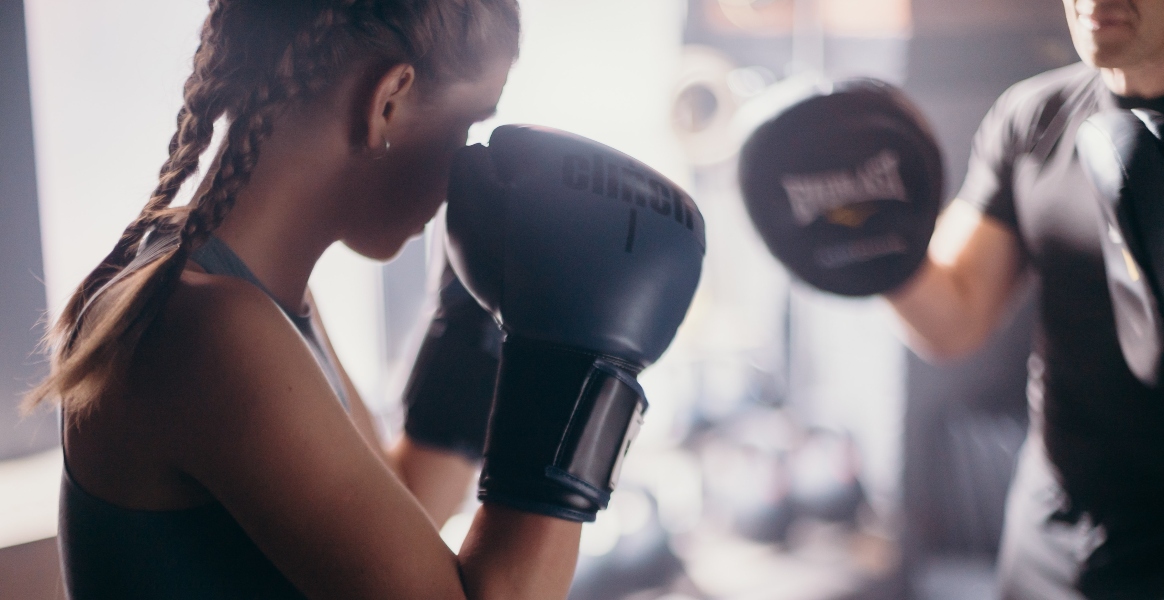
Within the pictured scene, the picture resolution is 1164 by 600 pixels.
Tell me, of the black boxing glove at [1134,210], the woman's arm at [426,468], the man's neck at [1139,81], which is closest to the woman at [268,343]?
the woman's arm at [426,468]

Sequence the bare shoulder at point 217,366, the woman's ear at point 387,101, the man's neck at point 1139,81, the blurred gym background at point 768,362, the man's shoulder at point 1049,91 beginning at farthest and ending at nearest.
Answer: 1. the blurred gym background at point 768,362
2. the man's shoulder at point 1049,91
3. the man's neck at point 1139,81
4. the woman's ear at point 387,101
5. the bare shoulder at point 217,366

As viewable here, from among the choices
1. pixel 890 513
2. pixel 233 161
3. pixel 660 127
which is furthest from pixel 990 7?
pixel 233 161

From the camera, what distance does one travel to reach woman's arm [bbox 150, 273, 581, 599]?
57cm

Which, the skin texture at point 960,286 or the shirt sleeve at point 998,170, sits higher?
the shirt sleeve at point 998,170

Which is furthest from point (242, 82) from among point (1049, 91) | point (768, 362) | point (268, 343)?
point (768, 362)

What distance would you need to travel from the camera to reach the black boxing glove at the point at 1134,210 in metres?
0.75

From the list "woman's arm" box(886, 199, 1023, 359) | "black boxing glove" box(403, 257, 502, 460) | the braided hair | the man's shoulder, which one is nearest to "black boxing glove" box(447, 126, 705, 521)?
the braided hair

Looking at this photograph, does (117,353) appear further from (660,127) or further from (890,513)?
(890,513)

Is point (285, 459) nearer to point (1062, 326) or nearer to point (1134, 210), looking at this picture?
point (1134, 210)

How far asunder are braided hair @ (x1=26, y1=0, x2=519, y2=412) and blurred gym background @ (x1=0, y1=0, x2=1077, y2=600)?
3.57 ft

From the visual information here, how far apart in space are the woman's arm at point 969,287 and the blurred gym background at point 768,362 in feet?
3.13

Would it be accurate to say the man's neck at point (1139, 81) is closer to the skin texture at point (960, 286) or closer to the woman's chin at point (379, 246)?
the skin texture at point (960, 286)

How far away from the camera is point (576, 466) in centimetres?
66

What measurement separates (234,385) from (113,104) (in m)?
1.03
